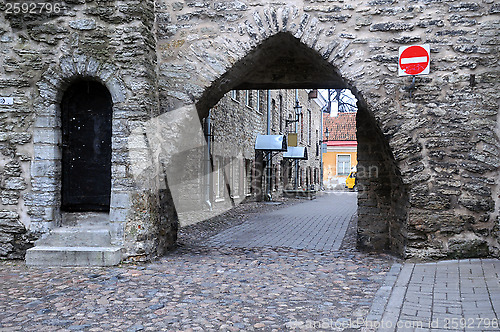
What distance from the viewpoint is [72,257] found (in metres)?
5.57

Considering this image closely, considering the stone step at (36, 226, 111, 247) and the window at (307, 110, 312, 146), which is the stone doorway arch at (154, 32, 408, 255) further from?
the window at (307, 110, 312, 146)

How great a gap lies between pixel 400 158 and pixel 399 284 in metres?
1.78

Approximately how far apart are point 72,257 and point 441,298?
12.9ft

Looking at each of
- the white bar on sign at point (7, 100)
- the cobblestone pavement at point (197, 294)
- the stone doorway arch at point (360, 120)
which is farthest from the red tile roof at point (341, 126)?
the white bar on sign at point (7, 100)

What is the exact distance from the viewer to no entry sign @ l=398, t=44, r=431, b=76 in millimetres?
5887

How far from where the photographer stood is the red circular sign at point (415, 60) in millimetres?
5887

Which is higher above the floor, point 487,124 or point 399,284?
point 487,124

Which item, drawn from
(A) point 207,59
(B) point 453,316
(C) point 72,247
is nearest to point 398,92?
(A) point 207,59

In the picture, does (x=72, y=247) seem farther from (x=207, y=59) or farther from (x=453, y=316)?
(x=453, y=316)

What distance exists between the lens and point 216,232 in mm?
9141

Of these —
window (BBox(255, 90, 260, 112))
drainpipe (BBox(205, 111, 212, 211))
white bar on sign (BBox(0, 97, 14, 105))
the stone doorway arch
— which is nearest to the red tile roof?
window (BBox(255, 90, 260, 112))

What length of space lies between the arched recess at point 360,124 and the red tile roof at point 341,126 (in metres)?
30.4

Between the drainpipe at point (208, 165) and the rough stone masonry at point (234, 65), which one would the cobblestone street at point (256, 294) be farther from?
the drainpipe at point (208, 165)

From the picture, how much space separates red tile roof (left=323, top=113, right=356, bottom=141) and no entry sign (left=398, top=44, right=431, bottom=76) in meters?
31.7
